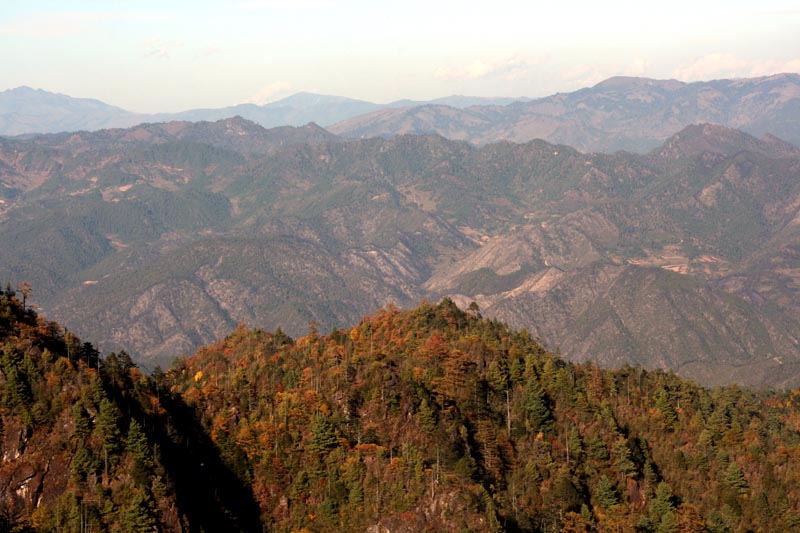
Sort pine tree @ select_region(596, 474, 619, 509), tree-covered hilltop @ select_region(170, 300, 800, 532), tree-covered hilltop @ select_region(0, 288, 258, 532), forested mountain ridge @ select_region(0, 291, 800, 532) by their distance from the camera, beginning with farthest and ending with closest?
pine tree @ select_region(596, 474, 619, 509) → tree-covered hilltop @ select_region(170, 300, 800, 532) → forested mountain ridge @ select_region(0, 291, 800, 532) → tree-covered hilltop @ select_region(0, 288, 258, 532)

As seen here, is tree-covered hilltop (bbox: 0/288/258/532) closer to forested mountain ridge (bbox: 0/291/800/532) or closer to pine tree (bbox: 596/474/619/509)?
forested mountain ridge (bbox: 0/291/800/532)

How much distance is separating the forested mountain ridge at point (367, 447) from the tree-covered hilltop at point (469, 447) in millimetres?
397

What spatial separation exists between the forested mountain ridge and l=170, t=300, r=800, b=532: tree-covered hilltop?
397 mm

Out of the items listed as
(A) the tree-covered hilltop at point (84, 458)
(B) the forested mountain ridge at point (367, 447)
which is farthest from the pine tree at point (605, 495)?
(A) the tree-covered hilltop at point (84, 458)

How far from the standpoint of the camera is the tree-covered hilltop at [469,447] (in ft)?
436

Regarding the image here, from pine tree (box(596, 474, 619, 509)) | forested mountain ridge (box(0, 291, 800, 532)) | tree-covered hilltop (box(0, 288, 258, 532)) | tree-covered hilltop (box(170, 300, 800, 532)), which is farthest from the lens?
A: pine tree (box(596, 474, 619, 509))

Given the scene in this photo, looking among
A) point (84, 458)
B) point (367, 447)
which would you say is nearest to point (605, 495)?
point (367, 447)

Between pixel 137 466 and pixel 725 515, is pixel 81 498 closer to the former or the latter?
pixel 137 466

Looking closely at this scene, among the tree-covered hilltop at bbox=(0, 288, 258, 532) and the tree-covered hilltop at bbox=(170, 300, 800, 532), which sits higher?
the tree-covered hilltop at bbox=(0, 288, 258, 532)

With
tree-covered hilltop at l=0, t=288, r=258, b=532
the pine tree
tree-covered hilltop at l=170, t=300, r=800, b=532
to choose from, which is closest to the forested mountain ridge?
tree-covered hilltop at l=0, t=288, r=258, b=532

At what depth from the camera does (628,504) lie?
14762 centimetres

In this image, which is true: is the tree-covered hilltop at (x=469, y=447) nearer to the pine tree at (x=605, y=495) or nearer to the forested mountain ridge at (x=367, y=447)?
the pine tree at (x=605, y=495)

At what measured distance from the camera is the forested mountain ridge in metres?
115

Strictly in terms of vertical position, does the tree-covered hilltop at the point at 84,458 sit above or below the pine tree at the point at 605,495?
above
